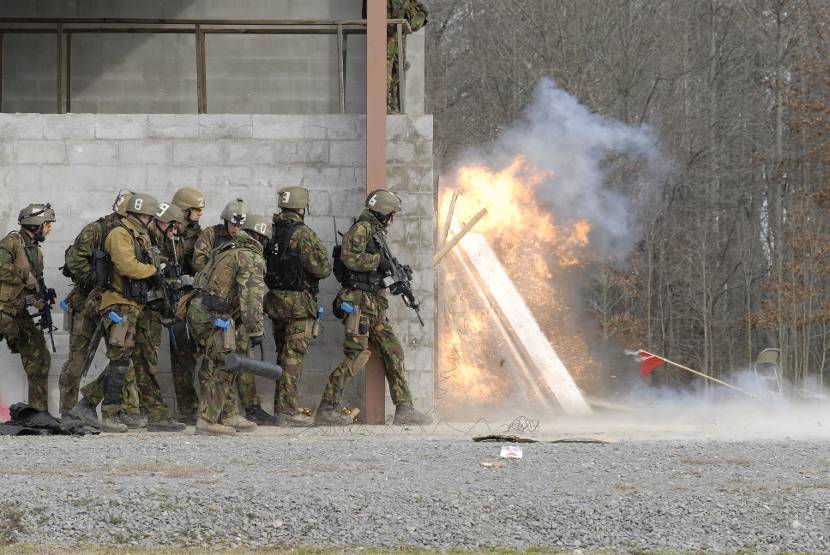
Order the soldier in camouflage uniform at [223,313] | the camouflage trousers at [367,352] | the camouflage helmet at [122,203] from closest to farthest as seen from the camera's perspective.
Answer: the soldier in camouflage uniform at [223,313]
the camouflage helmet at [122,203]
the camouflage trousers at [367,352]

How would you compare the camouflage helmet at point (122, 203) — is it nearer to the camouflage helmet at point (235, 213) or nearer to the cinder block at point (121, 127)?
the camouflage helmet at point (235, 213)

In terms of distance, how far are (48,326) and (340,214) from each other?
9.23 feet

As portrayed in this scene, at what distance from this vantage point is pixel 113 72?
16250 millimetres

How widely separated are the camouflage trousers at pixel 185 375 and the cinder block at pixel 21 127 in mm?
2425

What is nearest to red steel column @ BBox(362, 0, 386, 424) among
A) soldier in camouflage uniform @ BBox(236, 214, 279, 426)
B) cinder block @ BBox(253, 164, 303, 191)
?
cinder block @ BBox(253, 164, 303, 191)

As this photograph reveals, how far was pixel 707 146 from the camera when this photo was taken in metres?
30.7

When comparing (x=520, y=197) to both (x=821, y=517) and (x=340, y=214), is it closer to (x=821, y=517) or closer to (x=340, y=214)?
(x=340, y=214)

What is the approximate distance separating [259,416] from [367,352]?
3.60 ft

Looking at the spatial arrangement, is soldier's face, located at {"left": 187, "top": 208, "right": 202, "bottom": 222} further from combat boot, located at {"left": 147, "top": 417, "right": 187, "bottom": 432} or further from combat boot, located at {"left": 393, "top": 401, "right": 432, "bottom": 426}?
combat boot, located at {"left": 393, "top": 401, "right": 432, "bottom": 426}

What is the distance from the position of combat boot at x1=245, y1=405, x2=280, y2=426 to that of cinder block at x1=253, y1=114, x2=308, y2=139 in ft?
8.36

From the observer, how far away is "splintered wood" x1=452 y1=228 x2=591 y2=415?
50.0ft

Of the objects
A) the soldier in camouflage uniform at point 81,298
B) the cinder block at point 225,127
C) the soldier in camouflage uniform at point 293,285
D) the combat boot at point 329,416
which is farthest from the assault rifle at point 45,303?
the combat boot at point 329,416

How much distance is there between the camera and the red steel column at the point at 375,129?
504 inches

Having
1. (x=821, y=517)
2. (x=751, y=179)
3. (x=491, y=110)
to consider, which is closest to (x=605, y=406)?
(x=821, y=517)
